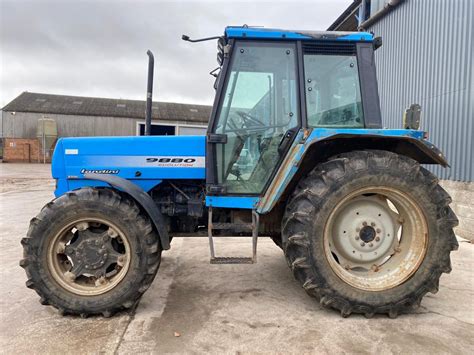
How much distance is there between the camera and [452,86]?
593cm

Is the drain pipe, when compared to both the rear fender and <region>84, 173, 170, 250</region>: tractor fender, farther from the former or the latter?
<region>84, 173, 170, 250</region>: tractor fender

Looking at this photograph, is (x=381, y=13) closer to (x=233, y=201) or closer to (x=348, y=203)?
(x=348, y=203)

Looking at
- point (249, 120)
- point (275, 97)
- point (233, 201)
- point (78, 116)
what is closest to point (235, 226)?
point (233, 201)

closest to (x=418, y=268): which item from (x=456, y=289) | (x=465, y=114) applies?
(x=456, y=289)

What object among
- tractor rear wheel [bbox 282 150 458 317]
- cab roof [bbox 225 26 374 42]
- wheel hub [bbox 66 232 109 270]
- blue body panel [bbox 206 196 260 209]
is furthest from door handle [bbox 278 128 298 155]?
wheel hub [bbox 66 232 109 270]

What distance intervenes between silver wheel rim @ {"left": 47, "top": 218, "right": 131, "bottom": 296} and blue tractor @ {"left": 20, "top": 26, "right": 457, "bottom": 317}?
0.4 inches

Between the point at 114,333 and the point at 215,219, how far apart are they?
4.49 feet

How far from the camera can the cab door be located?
10.3ft

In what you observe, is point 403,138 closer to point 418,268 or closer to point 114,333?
point 418,268

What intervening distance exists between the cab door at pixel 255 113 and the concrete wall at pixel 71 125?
2803cm

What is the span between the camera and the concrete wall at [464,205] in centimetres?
553

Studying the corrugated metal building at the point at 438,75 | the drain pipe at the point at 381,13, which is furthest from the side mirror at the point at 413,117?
the drain pipe at the point at 381,13

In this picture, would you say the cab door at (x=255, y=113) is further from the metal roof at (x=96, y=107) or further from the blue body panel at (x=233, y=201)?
the metal roof at (x=96, y=107)

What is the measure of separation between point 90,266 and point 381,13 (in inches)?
319
